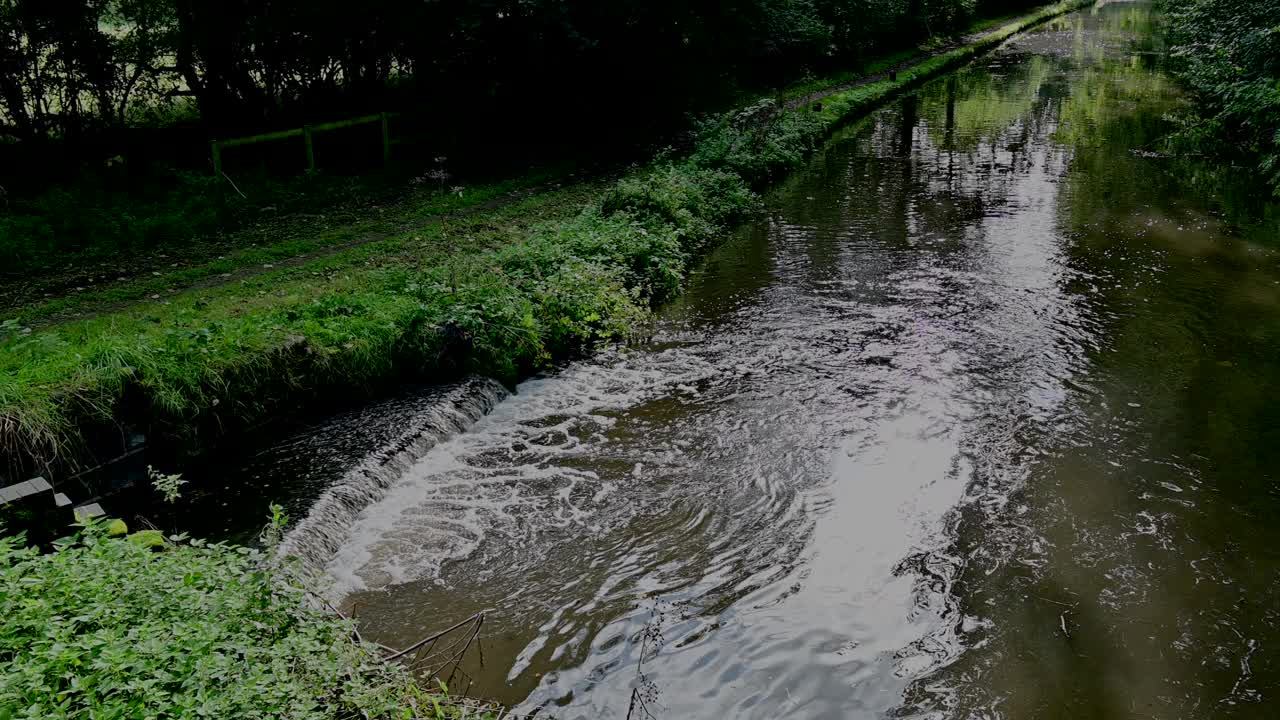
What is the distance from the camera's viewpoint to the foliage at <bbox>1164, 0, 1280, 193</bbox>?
1953cm

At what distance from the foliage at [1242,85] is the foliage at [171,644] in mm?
19750

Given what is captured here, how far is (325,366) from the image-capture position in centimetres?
916

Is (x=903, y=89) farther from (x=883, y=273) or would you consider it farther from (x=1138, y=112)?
(x=883, y=273)

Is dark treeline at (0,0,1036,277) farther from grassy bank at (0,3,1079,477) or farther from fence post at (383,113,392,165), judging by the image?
grassy bank at (0,3,1079,477)

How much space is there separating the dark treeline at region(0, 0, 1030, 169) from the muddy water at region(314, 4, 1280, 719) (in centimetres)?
827

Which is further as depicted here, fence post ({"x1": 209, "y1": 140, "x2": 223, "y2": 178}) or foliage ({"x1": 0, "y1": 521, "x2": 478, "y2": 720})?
fence post ({"x1": 209, "y1": 140, "x2": 223, "y2": 178})

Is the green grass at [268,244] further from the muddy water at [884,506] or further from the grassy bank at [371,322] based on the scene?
the muddy water at [884,506]

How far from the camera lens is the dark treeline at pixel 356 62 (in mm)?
16141

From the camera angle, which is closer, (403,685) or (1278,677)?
(403,685)

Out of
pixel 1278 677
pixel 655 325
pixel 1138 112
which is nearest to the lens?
pixel 1278 677

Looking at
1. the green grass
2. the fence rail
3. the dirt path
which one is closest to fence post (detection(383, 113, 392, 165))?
the fence rail

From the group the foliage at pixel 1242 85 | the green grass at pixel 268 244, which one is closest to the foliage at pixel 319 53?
the green grass at pixel 268 244

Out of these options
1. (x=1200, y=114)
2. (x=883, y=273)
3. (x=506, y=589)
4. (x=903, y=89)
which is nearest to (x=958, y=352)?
(x=883, y=273)

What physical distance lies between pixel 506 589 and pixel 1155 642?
4738 mm
